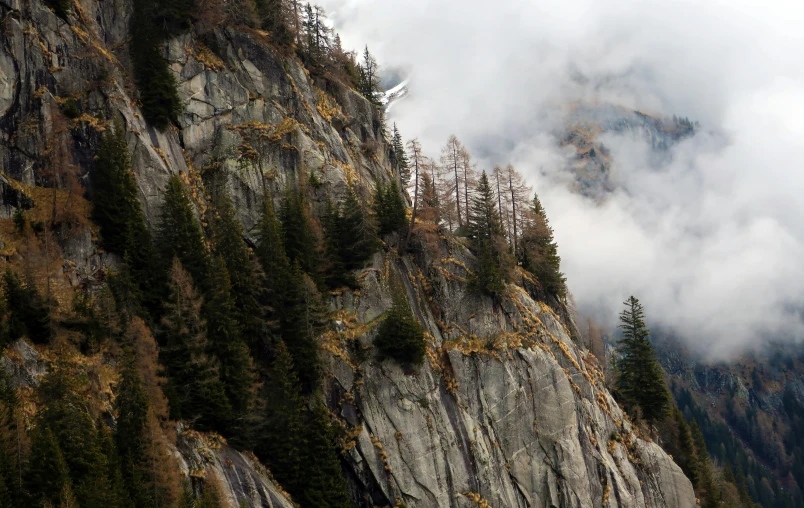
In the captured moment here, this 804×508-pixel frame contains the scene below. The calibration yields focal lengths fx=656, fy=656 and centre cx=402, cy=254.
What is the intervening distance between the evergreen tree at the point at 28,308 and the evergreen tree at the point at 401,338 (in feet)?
79.3

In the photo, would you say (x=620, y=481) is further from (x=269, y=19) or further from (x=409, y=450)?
(x=269, y=19)

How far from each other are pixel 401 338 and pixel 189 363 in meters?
17.1

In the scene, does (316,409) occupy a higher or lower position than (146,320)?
lower

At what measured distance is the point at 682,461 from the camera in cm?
7550

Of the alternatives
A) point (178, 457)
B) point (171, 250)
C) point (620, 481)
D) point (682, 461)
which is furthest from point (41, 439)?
point (682, 461)

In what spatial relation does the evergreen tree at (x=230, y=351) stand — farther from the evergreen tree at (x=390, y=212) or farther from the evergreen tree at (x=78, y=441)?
the evergreen tree at (x=390, y=212)

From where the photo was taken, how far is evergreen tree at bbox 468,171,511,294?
59.4 meters

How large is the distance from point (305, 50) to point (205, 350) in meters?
38.3

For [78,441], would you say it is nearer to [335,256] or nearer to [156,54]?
[335,256]

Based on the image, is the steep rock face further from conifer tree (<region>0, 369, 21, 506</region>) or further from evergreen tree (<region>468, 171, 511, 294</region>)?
conifer tree (<region>0, 369, 21, 506</region>)

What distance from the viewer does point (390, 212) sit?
59094mm

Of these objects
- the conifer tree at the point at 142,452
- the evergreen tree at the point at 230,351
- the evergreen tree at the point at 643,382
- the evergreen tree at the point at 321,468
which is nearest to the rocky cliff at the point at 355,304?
the evergreen tree at the point at 321,468

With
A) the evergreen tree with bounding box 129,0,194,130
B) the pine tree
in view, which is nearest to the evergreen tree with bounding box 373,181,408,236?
the pine tree

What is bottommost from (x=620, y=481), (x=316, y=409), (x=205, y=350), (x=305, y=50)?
(x=620, y=481)
